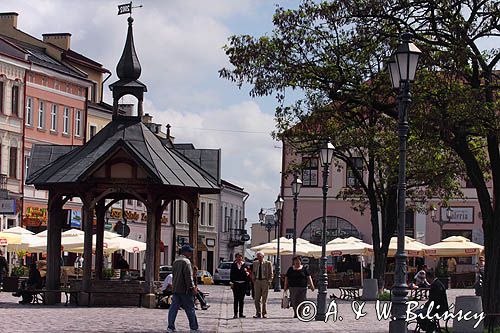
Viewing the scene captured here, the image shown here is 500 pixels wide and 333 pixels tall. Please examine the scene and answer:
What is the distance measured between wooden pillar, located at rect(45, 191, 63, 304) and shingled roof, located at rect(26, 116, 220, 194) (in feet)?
3.28

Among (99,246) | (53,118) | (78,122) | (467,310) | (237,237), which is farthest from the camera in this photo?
(237,237)

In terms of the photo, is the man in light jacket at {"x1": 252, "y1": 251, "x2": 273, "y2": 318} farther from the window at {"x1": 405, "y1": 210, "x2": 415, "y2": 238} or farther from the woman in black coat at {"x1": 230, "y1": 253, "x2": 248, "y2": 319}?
the window at {"x1": 405, "y1": 210, "x2": 415, "y2": 238}

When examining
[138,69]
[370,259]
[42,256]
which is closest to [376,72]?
[138,69]

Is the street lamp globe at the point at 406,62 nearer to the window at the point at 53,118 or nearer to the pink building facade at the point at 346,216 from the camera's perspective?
the window at the point at 53,118

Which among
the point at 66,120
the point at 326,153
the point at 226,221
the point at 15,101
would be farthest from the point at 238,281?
the point at 226,221

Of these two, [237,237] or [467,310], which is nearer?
[467,310]

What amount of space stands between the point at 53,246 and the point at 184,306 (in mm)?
Result: 12341

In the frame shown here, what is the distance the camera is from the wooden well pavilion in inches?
1346

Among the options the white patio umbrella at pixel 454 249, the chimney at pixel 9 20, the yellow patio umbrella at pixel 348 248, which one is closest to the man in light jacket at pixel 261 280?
the yellow patio umbrella at pixel 348 248

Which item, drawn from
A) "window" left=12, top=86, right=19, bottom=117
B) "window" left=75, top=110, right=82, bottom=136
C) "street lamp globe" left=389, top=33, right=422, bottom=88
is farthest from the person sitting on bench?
"window" left=75, top=110, right=82, bottom=136

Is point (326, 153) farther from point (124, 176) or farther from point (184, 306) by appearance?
point (184, 306)

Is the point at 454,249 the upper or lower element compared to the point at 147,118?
lower

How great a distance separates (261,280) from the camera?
3209 cm

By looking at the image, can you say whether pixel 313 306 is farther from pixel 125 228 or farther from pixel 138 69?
pixel 125 228
